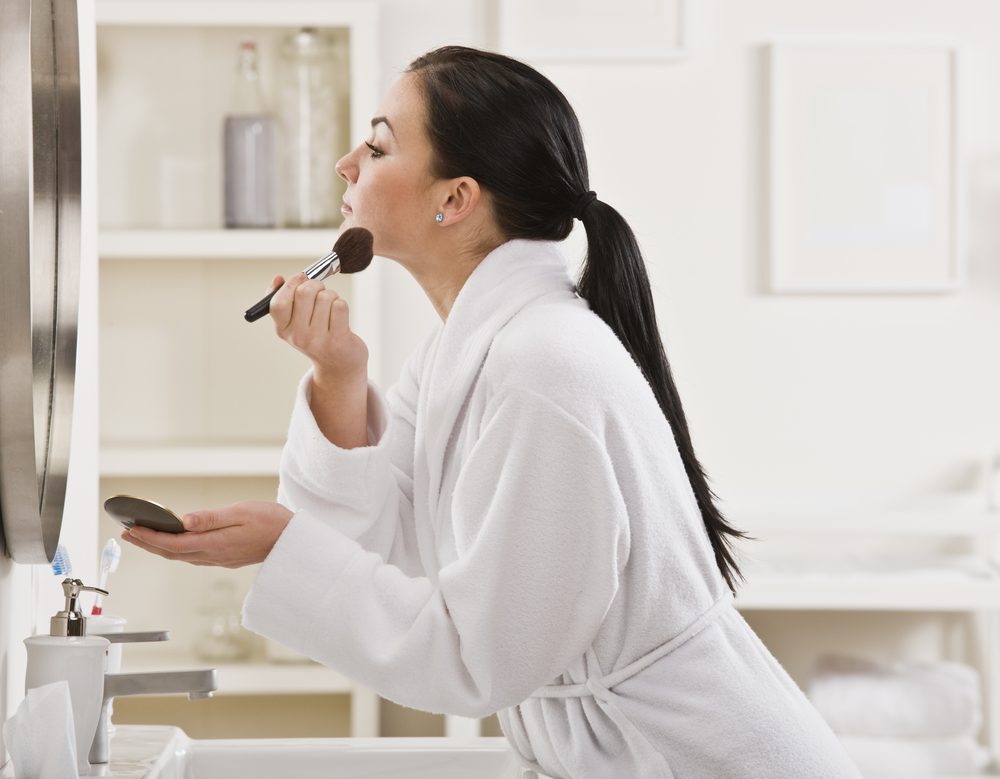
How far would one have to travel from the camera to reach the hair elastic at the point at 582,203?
104 centimetres

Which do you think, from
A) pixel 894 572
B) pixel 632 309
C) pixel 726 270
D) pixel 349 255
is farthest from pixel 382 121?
pixel 894 572

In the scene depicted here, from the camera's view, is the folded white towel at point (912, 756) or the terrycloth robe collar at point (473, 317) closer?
the terrycloth robe collar at point (473, 317)

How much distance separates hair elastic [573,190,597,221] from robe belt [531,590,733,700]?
35cm

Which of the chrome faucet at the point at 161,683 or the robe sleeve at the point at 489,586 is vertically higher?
the robe sleeve at the point at 489,586

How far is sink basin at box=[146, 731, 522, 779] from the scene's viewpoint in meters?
1.10

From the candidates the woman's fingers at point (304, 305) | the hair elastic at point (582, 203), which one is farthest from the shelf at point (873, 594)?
the woman's fingers at point (304, 305)

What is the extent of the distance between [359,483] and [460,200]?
269mm

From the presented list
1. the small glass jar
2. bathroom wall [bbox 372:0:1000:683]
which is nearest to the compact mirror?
the small glass jar

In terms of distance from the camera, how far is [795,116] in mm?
2191

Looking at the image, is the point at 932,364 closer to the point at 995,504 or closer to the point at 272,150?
the point at 995,504

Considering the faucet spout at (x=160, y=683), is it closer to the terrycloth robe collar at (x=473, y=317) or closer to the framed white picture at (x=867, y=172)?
the terrycloth robe collar at (x=473, y=317)

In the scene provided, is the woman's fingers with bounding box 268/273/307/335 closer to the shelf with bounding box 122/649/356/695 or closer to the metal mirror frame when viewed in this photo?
the metal mirror frame

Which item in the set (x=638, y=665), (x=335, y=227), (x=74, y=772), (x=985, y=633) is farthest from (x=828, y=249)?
(x=74, y=772)

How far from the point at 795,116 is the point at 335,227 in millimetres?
864
